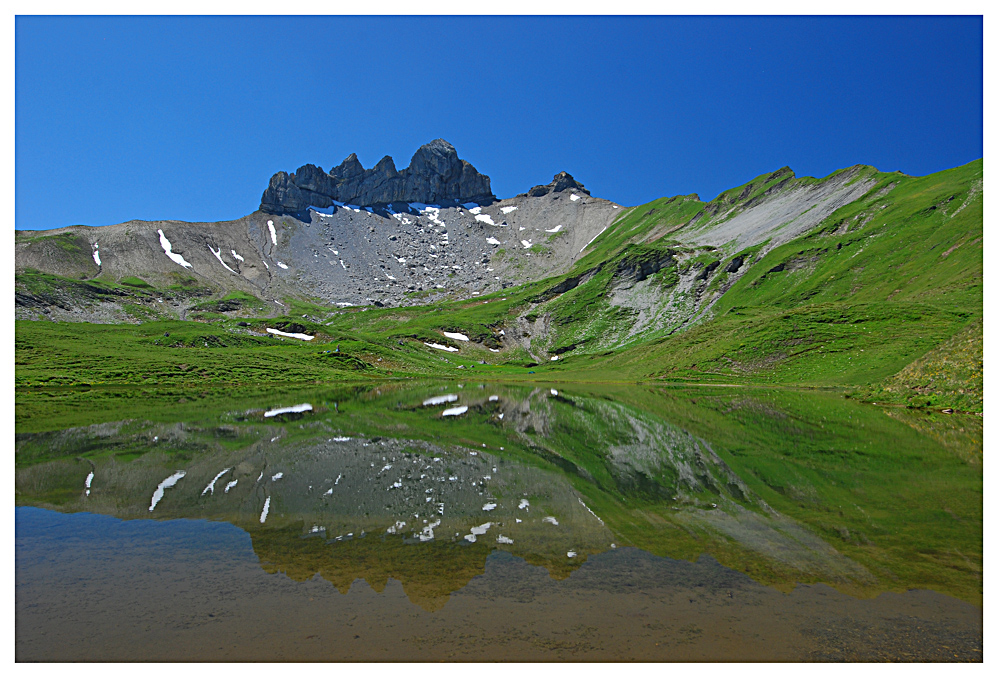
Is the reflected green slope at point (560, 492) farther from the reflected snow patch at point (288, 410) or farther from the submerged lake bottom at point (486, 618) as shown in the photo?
the reflected snow patch at point (288, 410)

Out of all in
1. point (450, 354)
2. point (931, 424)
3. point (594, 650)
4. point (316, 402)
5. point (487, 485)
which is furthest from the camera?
point (450, 354)

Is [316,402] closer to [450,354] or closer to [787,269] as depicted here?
[450,354]

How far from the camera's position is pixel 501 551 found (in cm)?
1008

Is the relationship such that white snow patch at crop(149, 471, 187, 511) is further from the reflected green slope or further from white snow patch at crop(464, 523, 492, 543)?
white snow patch at crop(464, 523, 492, 543)

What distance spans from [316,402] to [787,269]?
4579 inches

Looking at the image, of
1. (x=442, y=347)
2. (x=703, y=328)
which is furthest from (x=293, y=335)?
(x=703, y=328)

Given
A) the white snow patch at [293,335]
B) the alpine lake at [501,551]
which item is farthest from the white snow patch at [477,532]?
the white snow patch at [293,335]

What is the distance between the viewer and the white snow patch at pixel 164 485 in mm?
13616

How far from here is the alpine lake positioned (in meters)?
6.70

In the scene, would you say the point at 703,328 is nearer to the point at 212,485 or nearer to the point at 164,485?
the point at 212,485

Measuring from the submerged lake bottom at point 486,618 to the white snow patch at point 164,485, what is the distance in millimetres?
4307

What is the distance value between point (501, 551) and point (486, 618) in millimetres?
2897

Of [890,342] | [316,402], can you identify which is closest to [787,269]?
[890,342]

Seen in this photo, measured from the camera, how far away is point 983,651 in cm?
671
